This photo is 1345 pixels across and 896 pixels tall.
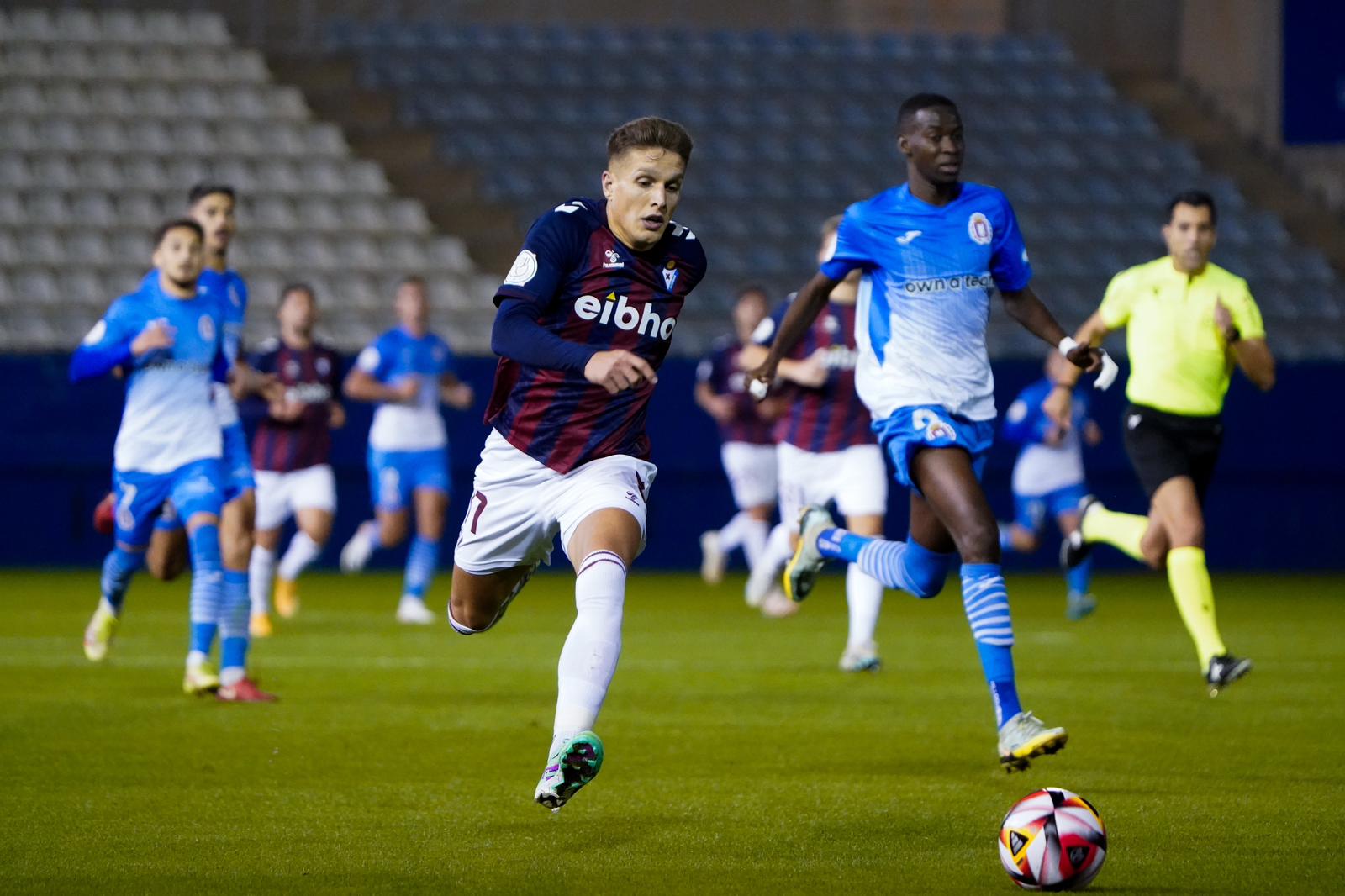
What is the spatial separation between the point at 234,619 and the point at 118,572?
3.66 ft

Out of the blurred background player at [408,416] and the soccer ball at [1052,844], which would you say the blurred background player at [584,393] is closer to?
the soccer ball at [1052,844]

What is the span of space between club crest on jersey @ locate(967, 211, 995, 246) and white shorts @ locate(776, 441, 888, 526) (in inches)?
125

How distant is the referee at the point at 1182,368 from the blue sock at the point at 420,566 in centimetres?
599

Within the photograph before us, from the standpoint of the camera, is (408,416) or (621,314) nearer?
(621,314)

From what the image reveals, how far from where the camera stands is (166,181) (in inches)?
871

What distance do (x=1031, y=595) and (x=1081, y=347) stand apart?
1037cm

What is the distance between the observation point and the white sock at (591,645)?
5566mm

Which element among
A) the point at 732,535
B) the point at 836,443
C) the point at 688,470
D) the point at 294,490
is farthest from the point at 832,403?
the point at 688,470

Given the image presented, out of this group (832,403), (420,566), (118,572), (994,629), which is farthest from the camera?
(420,566)

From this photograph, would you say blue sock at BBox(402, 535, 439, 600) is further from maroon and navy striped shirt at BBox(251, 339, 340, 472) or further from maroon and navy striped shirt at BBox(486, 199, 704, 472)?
maroon and navy striped shirt at BBox(486, 199, 704, 472)

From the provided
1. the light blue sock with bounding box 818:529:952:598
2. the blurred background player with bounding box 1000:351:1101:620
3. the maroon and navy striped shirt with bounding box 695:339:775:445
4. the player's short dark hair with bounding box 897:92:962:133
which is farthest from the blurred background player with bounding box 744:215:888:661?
the blurred background player with bounding box 1000:351:1101:620

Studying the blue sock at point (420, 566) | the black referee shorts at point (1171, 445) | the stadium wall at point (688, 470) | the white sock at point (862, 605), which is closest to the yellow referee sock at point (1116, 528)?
the black referee shorts at point (1171, 445)

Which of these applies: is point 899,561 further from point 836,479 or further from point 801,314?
point 836,479

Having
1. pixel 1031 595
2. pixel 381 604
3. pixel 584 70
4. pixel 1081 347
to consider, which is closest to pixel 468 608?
pixel 1081 347
